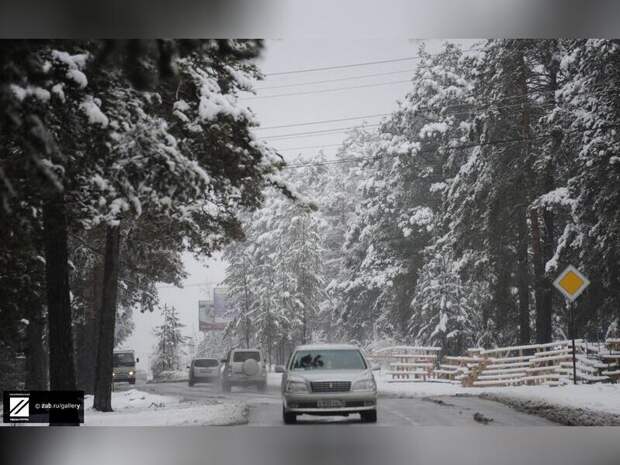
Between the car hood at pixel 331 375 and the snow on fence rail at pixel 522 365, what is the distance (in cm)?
48

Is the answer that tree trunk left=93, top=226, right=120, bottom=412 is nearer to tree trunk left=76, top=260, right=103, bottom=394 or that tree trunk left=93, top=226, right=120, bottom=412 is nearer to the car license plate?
tree trunk left=76, top=260, right=103, bottom=394

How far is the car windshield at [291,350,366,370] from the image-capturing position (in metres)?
9.04

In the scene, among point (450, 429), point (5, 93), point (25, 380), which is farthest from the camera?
point (25, 380)

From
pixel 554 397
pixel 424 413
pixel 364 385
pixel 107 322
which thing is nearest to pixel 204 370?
pixel 107 322

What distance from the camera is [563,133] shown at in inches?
373

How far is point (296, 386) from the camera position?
890cm

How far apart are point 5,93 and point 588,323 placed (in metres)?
7.02

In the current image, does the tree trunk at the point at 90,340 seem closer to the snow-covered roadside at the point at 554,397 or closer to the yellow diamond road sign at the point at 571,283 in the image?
the snow-covered roadside at the point at 554,397

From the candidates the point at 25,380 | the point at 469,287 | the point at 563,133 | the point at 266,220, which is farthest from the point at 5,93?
the point at 563,133

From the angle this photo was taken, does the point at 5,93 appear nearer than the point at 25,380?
Yes

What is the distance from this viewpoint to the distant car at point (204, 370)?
9617 millimetres

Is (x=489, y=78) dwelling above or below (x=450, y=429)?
above

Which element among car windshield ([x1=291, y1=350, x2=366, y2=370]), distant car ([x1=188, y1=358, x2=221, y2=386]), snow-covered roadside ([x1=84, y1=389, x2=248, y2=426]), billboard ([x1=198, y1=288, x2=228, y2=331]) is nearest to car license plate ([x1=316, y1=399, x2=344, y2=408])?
car windshield ([x1=291, y1=350, x2=366, y2=370])

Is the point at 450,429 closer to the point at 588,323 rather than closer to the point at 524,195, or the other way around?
the point at 588,323
